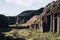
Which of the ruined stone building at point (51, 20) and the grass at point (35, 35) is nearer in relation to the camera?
the grass at point (35, 35)

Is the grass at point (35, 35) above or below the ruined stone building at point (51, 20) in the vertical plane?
below

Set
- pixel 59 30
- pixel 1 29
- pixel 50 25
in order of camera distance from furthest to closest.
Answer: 1. pixel 1 29
2. pixel 50 25
3. pixel 59 30

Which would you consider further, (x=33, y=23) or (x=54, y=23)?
(x=33, y=23)

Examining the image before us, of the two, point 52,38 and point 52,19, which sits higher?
point 52,19

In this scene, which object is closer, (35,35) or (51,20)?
(35,35)

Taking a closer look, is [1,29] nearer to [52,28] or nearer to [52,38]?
[52,28]

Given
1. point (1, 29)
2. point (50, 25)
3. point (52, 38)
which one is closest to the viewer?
point (52, 38)

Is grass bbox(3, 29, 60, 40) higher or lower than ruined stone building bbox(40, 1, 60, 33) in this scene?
lower

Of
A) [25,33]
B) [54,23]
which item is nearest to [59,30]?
[54,23]

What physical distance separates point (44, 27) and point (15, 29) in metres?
26.4

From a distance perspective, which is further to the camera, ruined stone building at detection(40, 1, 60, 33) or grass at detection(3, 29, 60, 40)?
ruined stone building at detection(40, 1, 60, 33)

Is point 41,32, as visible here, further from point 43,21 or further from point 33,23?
point 33,23

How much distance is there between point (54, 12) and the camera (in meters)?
171

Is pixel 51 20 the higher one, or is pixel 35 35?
pixel 51 20
